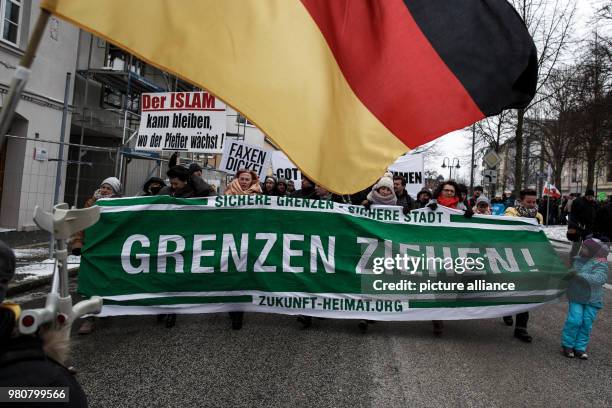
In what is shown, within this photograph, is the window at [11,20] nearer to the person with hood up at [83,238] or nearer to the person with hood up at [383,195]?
the person with hood up at [83,238]

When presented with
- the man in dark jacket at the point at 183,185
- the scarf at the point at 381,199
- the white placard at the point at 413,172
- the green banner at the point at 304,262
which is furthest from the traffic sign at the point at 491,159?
the man in dark jacket at the point at 183,185

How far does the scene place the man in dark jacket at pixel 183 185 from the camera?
5.74 metres

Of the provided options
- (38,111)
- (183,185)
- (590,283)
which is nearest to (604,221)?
(590,283)

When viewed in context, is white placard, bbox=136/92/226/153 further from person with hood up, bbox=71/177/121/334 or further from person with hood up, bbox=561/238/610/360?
person with hood up, bbox=561/238/610/360

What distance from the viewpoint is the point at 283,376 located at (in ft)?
12.9

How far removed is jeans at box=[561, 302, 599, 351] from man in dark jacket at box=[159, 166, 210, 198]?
453 cm

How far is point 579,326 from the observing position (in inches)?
187

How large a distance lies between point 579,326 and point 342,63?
398 cm

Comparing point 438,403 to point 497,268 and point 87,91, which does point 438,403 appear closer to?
point 497,268

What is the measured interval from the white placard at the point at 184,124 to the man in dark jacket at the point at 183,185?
2.65m

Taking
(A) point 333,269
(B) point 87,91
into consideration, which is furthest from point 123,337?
(B) point 87,91

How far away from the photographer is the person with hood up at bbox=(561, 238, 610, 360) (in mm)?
4730

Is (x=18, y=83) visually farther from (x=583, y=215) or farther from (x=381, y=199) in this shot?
(x=583, y=215)

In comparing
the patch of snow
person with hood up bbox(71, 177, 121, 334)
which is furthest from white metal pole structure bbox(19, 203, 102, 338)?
the patch of snow
